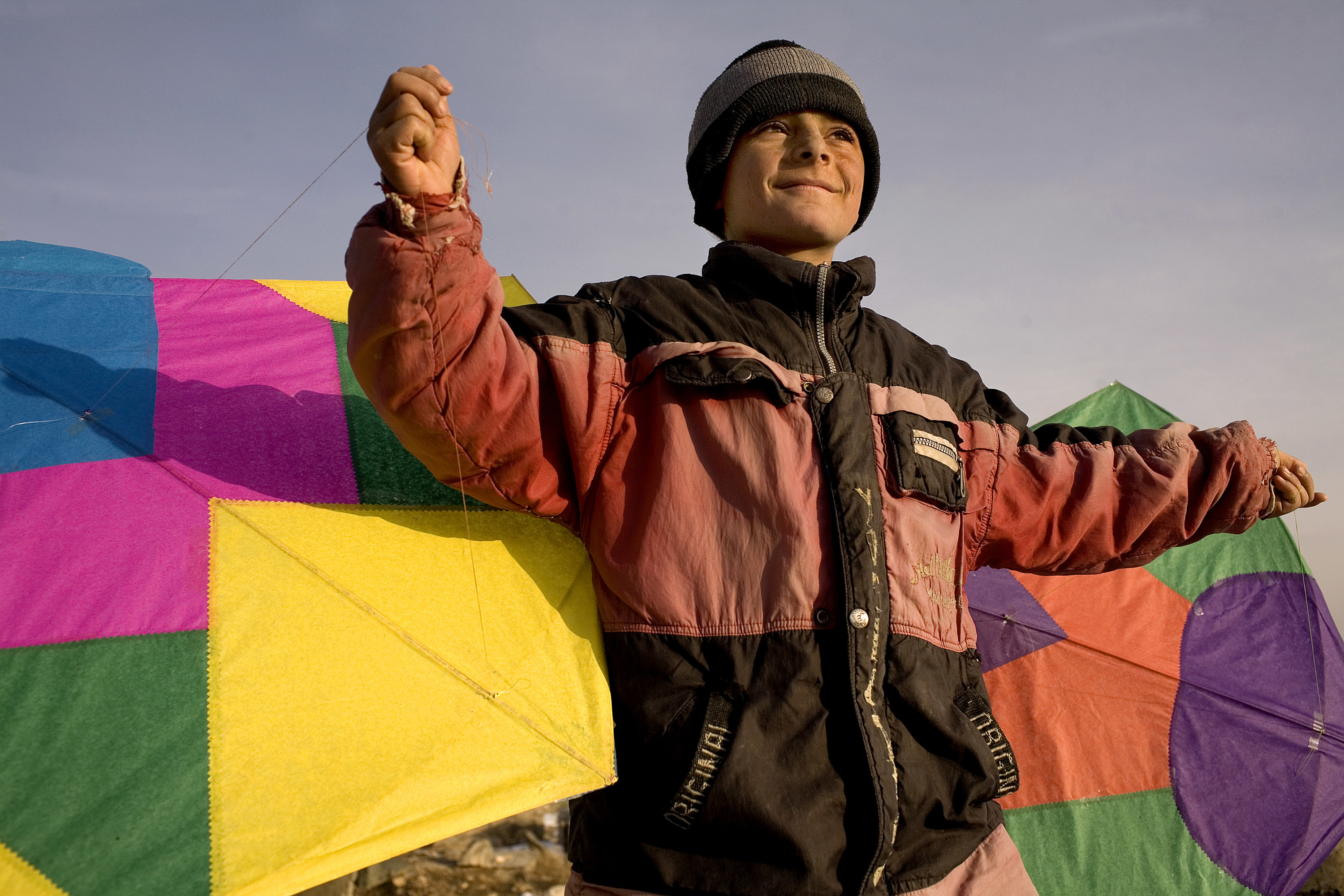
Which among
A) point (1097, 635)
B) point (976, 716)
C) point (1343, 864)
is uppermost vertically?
point (1097, 635)

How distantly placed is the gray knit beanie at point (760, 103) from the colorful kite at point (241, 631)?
1.06m

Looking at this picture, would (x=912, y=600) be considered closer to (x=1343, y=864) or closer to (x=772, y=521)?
(x=772, y=521)

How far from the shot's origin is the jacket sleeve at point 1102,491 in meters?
2.11

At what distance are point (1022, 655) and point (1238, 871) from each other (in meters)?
0.84

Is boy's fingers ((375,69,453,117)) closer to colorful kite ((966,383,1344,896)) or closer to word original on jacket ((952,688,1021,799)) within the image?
word original on jacket ((952,688,1021,799))

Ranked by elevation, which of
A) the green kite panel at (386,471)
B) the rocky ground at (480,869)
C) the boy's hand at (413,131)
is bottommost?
the rocky ground at (480,869)

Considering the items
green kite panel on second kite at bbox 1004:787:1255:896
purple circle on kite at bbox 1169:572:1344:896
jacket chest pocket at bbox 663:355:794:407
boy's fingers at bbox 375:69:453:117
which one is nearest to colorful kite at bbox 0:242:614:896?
jacket chest pocket at bbox 663:355:794:407

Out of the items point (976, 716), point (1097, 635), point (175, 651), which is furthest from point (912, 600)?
point (1097, 635)

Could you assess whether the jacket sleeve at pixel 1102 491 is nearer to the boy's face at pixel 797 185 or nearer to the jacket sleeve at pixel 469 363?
the boy's face at pixel 797 185

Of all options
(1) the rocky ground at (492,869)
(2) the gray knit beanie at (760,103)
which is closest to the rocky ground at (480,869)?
(1) the rocky ground at (492,869)

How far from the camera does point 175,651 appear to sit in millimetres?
1496

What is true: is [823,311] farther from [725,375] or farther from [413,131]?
[413,131]

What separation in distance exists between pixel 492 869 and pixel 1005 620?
76.9 inches

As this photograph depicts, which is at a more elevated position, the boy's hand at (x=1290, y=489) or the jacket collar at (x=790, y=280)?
the jacket collar at (x=790, y=280)
